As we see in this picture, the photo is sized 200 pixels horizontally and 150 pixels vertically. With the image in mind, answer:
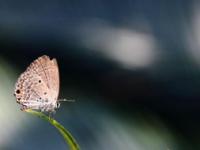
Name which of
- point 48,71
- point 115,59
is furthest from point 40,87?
point 115,59

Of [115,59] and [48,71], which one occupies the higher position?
[115,59]

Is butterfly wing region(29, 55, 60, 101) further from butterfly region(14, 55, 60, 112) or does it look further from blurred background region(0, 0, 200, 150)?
blurred background region(0, 0, 200, 150)

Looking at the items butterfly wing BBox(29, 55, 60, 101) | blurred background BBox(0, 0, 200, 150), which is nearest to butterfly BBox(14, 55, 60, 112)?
butterfly wing BBox(29, 55, 60, 101)

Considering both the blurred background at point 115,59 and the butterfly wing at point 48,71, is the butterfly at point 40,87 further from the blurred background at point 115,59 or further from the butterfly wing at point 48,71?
the blurred background at point 115,59

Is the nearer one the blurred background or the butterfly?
the butterfly

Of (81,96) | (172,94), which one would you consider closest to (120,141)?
(81,96)

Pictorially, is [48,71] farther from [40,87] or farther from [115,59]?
[115,59]
